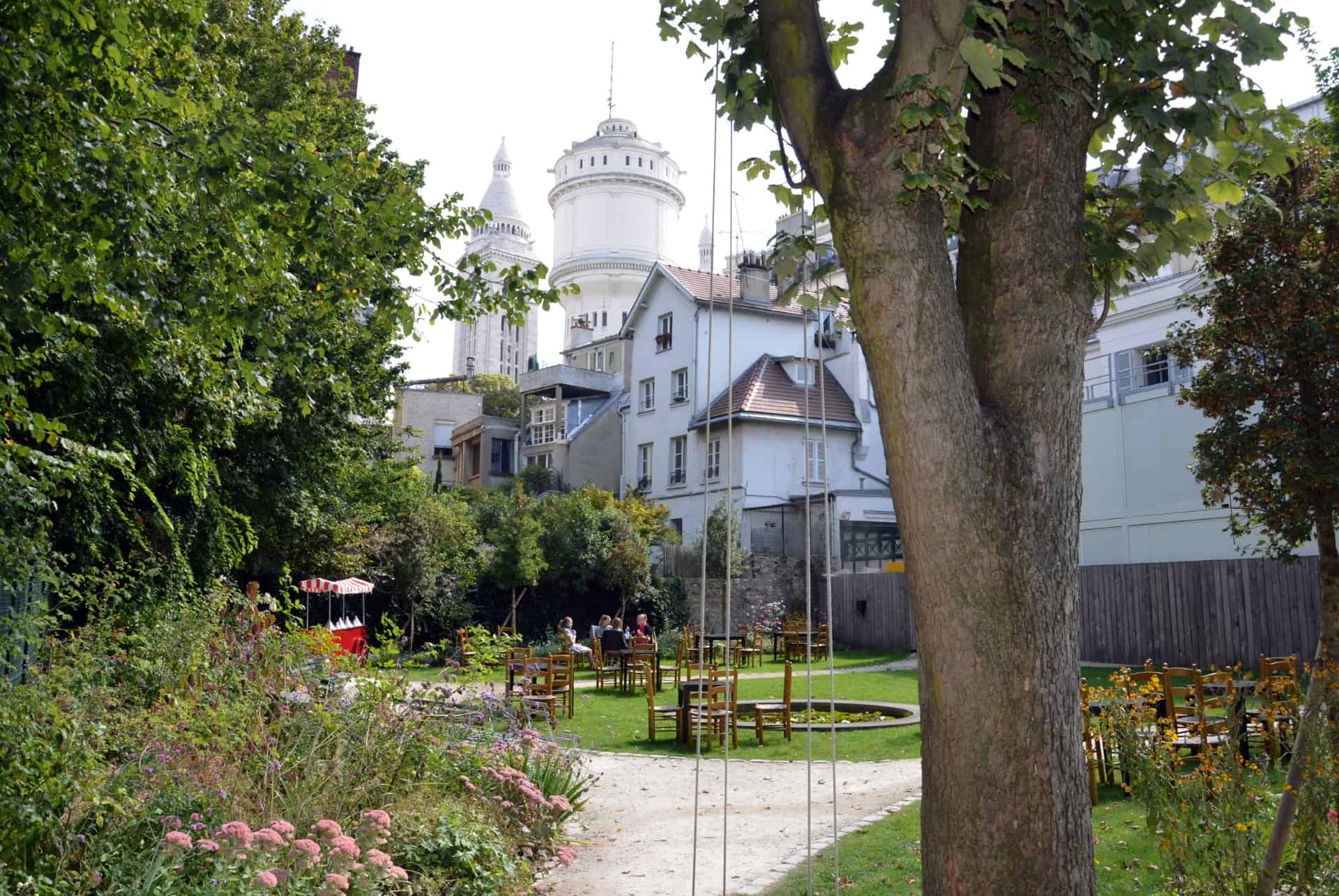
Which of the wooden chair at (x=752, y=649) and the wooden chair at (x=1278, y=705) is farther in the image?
the wooden chair at (x=752, y=649)

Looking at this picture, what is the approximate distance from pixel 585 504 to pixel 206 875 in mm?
26749

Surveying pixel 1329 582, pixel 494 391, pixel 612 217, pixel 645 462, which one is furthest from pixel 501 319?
pixel 1329 582

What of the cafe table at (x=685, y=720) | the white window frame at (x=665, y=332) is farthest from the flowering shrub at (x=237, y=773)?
the white window frame at (x=665, y=332)

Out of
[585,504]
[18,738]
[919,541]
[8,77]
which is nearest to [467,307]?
[8,77]

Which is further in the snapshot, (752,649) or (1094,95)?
(752,649)

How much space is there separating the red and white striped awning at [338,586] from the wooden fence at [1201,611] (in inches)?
468

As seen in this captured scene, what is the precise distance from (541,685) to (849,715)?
4474mm

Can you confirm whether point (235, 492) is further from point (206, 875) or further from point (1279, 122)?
point (1279, 122)

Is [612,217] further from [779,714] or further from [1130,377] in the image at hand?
[779,714]

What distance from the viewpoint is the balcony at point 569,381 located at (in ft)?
156

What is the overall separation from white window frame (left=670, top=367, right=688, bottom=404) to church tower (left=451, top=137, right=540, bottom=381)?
9406 cm

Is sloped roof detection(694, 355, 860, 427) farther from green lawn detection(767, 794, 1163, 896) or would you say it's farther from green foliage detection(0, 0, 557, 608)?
green lawn detection(767, 794, 1163, 896)

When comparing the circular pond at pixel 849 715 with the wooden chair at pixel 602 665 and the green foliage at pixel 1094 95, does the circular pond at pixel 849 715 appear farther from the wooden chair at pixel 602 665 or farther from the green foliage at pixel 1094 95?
the green foliage at pixel 1094 95

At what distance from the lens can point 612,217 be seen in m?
93.2
